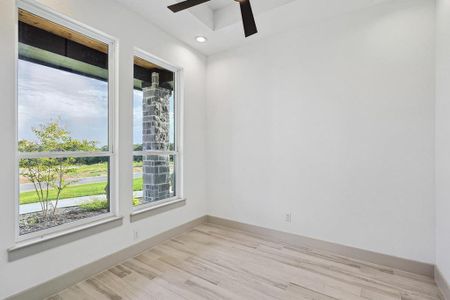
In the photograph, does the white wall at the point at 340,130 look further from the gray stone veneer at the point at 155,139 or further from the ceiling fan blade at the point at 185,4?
the ceiling fan blade at the point at 185,4

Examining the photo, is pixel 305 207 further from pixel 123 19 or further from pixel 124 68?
pixel 123 19

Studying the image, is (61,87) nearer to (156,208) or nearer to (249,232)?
(156,208)

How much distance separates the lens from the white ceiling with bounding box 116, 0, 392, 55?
2.44 meters

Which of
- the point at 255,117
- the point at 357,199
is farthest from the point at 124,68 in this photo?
the point at 357,199

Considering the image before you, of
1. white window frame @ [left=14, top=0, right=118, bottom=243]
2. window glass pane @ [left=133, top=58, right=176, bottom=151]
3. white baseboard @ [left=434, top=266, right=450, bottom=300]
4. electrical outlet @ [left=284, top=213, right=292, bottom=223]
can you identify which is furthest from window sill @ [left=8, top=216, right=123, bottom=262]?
white baseboard @ [left=434, top=266, right=450, bottom=300]

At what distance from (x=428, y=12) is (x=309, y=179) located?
6.85ft

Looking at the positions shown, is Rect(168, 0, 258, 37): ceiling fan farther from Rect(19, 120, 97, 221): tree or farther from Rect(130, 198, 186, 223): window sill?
Rect(130, 198, 186, 223): window sill

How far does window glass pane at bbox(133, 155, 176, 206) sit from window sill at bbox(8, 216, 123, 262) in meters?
0.44

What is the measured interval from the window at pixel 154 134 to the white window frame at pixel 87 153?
280 mm

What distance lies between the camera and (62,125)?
2.11m

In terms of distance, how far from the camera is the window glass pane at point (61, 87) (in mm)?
1888

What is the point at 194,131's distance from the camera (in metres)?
3.57

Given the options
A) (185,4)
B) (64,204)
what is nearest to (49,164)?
(64,204)

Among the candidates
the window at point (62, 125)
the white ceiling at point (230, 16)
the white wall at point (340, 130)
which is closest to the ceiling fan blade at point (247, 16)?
the white ceiling at point (230, 16)
